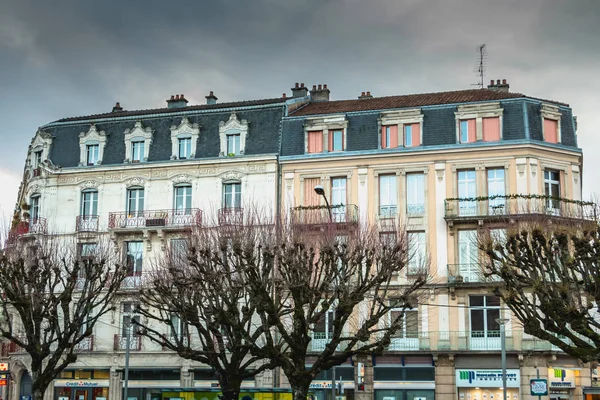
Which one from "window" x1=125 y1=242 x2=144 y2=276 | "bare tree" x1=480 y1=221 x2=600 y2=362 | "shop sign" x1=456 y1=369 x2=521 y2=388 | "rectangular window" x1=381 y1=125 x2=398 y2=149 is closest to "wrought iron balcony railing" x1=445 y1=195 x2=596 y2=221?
"rectangular window" x1=381 y1=125 x2=398 y2=149

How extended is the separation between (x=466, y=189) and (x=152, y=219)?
1715 centimetres

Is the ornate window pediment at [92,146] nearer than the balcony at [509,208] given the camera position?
No

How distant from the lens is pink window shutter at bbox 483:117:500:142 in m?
45.3

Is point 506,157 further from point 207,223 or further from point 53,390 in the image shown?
point 53,390

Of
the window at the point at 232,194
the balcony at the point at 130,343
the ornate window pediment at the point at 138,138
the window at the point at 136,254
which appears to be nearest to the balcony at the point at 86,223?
the window at the point at 136,254

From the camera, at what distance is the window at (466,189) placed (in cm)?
4484

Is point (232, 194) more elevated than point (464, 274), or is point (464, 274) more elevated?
point (232, 194)

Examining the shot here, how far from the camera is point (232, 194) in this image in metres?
48.6

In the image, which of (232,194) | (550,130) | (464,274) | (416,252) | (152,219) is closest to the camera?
(464,274)

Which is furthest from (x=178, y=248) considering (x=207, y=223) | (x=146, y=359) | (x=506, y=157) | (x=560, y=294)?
(x=560, y=294)

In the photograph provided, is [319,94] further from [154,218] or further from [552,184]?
[552,184]

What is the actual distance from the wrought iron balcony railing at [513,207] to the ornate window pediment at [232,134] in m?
12.0

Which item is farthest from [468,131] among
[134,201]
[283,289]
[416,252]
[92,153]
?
[92,153]

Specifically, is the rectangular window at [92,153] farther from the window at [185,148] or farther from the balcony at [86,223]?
the window at [185,148]
